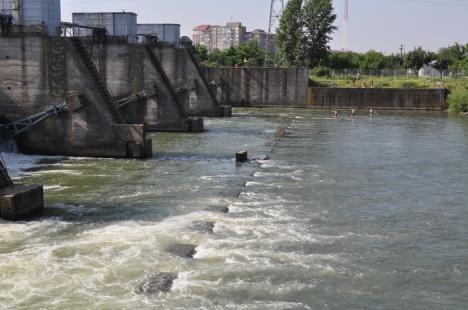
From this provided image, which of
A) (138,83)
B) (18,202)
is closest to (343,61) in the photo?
(138,83)

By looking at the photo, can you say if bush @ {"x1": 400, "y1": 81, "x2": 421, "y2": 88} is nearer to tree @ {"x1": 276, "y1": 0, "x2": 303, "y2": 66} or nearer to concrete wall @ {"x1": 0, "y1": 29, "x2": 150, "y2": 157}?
tree @ {"x1": 276, "y1": 0, "x2": 303, "y2": 66}

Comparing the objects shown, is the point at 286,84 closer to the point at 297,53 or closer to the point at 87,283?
the point at 297,53

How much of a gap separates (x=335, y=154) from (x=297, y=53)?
5557cm

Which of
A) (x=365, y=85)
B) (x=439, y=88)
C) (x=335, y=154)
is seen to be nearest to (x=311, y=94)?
(x=365, y=85)

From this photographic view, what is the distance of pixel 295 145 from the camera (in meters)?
34.7

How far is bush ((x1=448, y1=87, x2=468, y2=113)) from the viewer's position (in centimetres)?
5944

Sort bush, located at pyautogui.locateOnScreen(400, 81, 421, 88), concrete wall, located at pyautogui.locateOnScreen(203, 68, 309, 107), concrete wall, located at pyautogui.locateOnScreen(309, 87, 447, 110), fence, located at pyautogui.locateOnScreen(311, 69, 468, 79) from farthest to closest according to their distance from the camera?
fence, located at pyautogui.locateOnScreen(311, 69, 468, 79), bush, located at pyautogui.locateOnScreen(400, 81, 421, 88), concrete wall, located at pyautogui.locateOnScreen(203, 68, 309, 107), concrete wall, located at pyautogui.locateOnScreen(309, 87, 447, 110)

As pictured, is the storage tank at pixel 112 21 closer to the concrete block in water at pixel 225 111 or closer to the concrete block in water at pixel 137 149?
the concrete block in water at pixel 225 111

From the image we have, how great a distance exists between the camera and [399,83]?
230 feet

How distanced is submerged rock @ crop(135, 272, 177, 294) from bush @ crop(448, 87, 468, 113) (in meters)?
52.8

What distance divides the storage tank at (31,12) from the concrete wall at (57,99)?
2499mm

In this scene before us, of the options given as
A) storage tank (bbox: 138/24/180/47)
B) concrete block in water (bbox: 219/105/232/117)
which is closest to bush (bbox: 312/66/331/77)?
storage tank (bbox: 138/24/180/47)

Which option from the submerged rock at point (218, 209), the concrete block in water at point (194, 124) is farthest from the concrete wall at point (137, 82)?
the submerged rock at point (218, 209)

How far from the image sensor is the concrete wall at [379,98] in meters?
64.6
